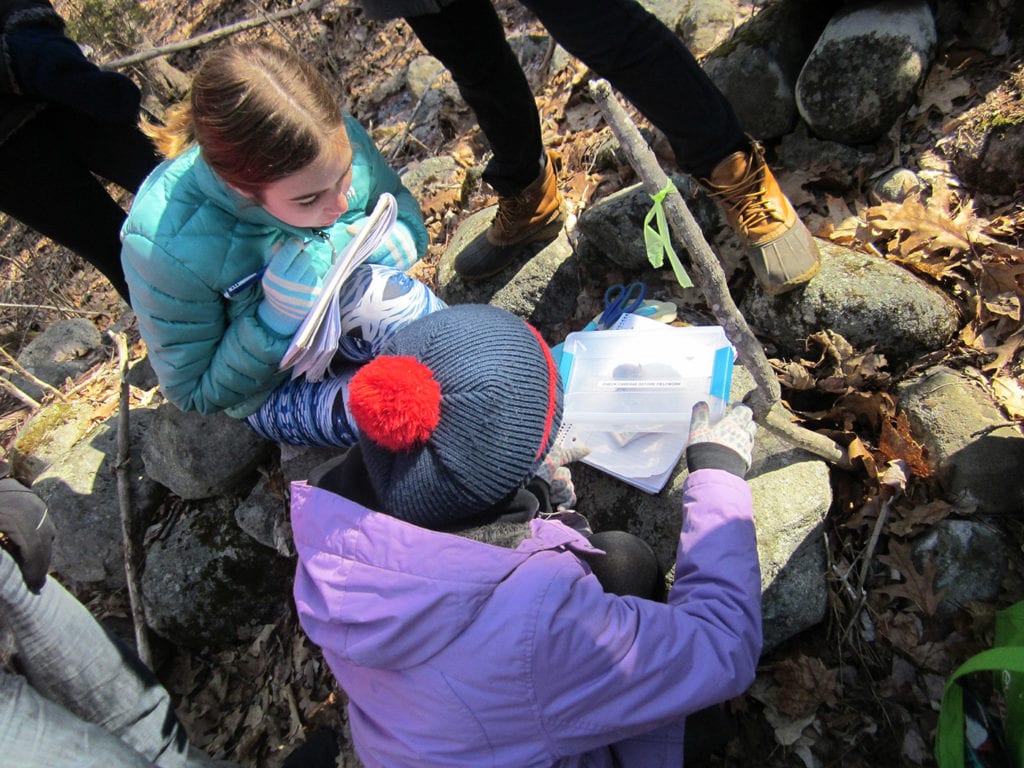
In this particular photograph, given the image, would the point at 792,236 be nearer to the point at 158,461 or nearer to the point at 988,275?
the point at 988,275

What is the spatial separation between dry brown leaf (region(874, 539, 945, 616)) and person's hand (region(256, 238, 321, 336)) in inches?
92.5

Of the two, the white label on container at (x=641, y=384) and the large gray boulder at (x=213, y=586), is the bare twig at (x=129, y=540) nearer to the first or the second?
the large gray boulder at (x=213, y=586)

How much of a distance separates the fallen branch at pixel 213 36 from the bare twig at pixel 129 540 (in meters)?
3.66

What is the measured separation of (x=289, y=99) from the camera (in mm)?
2012

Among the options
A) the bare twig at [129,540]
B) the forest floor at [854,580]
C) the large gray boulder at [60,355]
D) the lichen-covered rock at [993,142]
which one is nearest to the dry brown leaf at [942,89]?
the forest floor at [854,580]

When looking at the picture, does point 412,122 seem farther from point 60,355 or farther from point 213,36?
point 60,355

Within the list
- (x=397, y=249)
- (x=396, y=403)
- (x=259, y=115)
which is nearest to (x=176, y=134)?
(x=259, y=115)

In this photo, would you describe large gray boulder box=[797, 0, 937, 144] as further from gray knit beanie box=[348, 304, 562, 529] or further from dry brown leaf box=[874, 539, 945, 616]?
gray knit beanie box=[348, 304, 562, 529]

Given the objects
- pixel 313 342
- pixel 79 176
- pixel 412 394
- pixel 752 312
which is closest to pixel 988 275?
pixel 752 312

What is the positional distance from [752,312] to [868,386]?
585 millimetres

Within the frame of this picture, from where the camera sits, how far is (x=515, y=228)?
3373mm

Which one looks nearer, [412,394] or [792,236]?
[412,394]

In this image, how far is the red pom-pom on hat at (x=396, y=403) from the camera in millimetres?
1542

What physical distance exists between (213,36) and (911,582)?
7395mm
